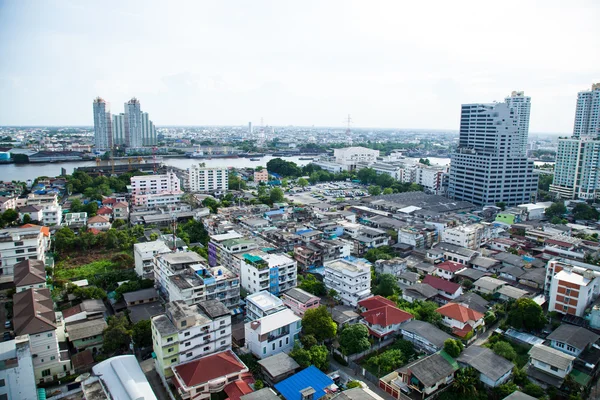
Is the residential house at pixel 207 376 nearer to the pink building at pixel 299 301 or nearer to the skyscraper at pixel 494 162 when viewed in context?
the pink building at pixel 299 301

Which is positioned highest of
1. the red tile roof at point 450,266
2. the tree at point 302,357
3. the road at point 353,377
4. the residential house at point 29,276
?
the residential house at point 29,276

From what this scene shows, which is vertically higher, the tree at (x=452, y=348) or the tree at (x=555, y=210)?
the tree at (x=555, y=210)

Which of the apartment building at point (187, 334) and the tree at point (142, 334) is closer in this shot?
the apartment building at point (187, 334)

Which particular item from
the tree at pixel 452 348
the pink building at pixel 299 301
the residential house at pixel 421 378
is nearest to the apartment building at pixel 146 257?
the pink building at pixel 299 301

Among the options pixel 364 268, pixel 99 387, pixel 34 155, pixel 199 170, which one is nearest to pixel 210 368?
pixel 99 387

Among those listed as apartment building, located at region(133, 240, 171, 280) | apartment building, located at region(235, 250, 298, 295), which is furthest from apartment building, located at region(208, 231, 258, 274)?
apartment building, located at region(133, 240, 171, 280)

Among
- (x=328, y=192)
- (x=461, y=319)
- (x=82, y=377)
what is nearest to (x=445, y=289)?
(x=461, y=319)

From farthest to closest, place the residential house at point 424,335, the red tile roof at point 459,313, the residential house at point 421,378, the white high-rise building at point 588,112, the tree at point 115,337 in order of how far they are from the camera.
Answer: the white high-rise building at point 588,112 < the red tile roof at point 459,313 < the residential house at point 424,335 < the tree at point 115,337 < the residential house at point 421,378
